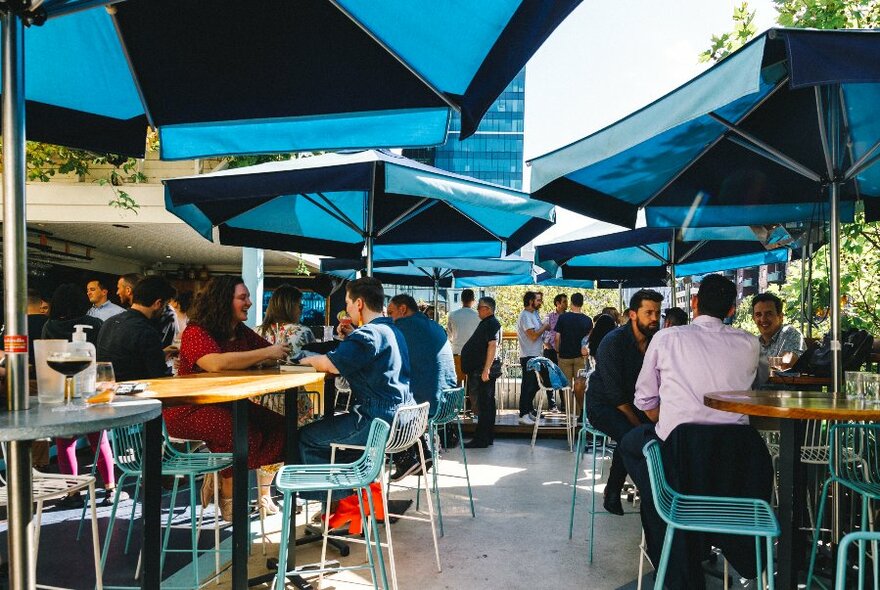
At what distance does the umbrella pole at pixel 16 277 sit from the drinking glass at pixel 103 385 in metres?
0.27

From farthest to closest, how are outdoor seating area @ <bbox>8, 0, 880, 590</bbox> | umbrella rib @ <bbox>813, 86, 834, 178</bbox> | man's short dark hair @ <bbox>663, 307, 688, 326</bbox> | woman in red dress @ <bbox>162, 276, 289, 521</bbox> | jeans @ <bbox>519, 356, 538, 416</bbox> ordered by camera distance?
jeans @ <bbox>519, 356, 538, 416</bbox>
man's short dark hair @ <bbox>663, 307, 688, 326</bbox>
woman in red dress @ <bbox>162, 276, 289, 521</bbox>
umbrella rib @ <bbox>813, 86, 834, 178</bbox>
outdoor seating area @ <bbox>8, 0, 880, 590</bbox>

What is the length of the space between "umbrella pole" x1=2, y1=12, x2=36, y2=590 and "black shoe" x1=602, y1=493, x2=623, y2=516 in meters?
3.62

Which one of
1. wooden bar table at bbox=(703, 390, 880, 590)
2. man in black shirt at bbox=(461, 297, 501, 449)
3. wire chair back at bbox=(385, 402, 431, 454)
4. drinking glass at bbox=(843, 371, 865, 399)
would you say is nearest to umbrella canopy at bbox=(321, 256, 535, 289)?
man in black shirt at bbox=(461, 297, 501, 449)

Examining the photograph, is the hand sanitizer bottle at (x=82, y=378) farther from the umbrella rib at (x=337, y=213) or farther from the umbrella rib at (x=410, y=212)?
the umbrella rib at (x=410, y=212)

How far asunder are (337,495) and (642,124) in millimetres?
2432

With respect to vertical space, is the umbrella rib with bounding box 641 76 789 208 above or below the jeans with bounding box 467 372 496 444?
above

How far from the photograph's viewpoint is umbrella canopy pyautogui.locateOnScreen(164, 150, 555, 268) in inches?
156

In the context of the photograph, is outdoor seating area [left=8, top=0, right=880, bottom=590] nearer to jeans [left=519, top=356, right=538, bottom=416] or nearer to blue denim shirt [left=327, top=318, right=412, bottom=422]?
blue denim shirt [left=327, top=318, right=412, bottom=422]

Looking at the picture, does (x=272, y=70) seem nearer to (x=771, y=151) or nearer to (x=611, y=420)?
(x=771, y=151)

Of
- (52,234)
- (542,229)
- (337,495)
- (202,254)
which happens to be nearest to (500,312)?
(202,254)

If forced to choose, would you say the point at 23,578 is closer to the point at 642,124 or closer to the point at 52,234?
the point at 642,124

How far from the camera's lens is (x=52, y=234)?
11.7m

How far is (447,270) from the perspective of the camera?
A: 10625 millimetres

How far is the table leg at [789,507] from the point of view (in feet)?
7.84
